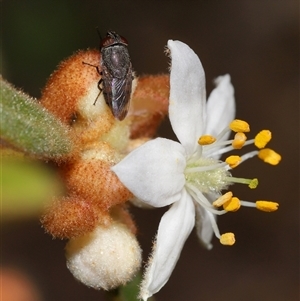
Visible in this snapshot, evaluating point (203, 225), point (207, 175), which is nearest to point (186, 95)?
point (207, 175)

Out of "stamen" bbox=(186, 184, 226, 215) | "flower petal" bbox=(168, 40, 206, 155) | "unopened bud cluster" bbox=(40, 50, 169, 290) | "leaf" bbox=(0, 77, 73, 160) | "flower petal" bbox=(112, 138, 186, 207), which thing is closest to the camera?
"leaf" bbox=(0, 77, 73, 160)

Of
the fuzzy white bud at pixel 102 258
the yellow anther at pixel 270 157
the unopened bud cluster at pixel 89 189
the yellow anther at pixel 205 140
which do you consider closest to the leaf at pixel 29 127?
the unopened bud cluster at pixel 89 189

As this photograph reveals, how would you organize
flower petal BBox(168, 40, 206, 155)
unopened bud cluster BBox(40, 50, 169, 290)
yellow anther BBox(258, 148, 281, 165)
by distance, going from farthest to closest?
yellow anther BBox(258, 148, 281, 165), flower petal BBox(168, 40, 206, 155), unopened bud cluster BBox(40, 50, 169, 290)

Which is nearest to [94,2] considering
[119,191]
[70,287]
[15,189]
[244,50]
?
[244,50]

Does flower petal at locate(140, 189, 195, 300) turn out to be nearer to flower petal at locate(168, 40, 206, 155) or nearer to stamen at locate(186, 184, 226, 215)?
stamen at locate(186, 184, 226, 215)

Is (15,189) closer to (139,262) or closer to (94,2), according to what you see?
(139,262)

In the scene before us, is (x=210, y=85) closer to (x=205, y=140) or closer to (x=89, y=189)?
(x=205, y=140)

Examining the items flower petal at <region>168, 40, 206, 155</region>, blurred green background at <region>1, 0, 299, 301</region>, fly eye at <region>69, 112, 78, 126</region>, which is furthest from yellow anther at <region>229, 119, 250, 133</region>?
blurred green background at <region>1, 0, 299, 301</region>
